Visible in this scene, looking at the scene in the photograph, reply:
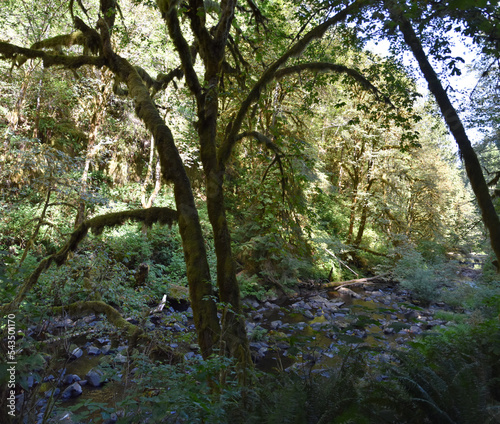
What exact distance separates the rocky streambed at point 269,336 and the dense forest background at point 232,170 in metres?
0.28

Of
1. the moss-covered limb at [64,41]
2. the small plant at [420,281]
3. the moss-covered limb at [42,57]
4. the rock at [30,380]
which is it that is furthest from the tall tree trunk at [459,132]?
the small plant at [420,281]

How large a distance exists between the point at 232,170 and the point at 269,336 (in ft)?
31.7

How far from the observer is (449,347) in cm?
285

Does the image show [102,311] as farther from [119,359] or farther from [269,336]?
[269,336]

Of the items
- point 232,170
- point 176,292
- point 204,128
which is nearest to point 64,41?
point 204,128

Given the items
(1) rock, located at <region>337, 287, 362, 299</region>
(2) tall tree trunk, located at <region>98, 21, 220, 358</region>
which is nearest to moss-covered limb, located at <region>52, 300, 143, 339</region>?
(2) tall tree trunk, located at <region>98, 21, 220, 358</region>

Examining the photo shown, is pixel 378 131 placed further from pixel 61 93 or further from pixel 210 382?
pixel 210 382

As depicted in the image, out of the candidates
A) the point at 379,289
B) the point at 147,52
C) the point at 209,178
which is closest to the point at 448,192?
the point at 379,289

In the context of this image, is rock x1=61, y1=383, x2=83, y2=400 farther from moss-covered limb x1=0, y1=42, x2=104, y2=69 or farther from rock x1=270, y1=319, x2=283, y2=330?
rock x1=270, y1=319, x2=283, y2=330

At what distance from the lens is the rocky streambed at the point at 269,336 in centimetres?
240

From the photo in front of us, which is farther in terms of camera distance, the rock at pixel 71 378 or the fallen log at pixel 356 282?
the fallen log at pixel 356 282

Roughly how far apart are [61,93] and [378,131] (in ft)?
41.9

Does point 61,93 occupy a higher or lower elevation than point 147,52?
lower

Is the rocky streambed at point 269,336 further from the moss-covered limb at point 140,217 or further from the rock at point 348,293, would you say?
the moss-covered limb at point 140,217
